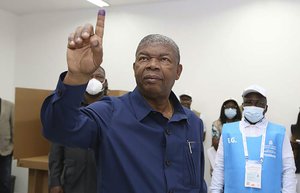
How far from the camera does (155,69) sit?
1.22 meters

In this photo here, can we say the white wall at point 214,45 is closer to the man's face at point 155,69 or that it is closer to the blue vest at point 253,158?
the blue vest at point 253,158

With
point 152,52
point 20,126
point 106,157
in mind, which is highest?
point 152,52

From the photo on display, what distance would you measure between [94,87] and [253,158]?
4.22ft

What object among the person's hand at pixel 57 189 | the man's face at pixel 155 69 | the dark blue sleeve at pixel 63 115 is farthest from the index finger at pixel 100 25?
the person's hand at pixel 57 189

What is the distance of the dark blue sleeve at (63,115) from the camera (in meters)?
0.89

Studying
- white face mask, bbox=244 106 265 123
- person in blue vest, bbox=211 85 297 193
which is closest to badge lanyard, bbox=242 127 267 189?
person in blue vest, bbox=211 85 297 193

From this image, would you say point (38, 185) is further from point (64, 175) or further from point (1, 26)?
point (1, 26)

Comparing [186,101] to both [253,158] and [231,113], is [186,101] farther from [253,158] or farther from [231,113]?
[253,158]

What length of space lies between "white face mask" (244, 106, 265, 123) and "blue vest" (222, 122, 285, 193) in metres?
0.11

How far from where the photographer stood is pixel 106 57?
5.48m

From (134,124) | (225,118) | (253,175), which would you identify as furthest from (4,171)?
(134,124)

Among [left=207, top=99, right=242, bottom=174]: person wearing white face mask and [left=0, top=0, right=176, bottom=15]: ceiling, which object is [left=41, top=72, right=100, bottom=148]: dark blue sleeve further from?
[left=0, top=0, right=176, bottom=15]: ceiling

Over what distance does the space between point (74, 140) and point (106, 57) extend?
4.60 m

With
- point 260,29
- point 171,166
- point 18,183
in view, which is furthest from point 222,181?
point 18,183
